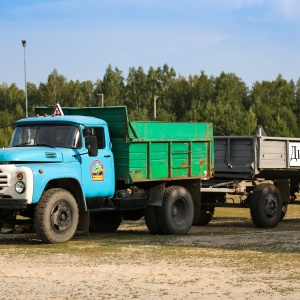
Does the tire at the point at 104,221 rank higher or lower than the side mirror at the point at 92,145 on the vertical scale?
lower

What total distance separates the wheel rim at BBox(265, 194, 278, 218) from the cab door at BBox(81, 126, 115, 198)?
17.0ft

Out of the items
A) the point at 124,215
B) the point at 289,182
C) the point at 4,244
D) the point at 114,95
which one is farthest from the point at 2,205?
the point at 114,95

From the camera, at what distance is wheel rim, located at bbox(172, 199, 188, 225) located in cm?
2019

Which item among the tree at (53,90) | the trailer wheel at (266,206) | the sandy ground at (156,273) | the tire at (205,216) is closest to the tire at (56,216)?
the sandy ground at (156,273)

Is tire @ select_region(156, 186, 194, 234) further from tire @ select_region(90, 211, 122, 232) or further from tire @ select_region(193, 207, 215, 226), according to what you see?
tire @ select_region(193, 207, 215, 226)

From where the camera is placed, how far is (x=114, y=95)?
335ft

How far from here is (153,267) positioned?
45.1ft

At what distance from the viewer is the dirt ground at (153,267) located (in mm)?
11438

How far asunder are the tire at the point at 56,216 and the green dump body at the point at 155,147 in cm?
170

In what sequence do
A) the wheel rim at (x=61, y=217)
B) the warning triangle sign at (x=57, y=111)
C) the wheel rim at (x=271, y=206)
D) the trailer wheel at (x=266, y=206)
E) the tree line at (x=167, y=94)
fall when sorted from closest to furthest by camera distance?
the wheel rim at (x=61, y=217), the warning triangle sign at (x=57, y=111), the trailer wheel at (x=266, y=206), the wheel rim at (x=271, y=206), the tree line at (x=167, y=94)

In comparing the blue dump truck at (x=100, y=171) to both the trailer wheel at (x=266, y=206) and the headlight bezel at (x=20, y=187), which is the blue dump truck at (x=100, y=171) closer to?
the headlight bezel at (x=20, y=187)

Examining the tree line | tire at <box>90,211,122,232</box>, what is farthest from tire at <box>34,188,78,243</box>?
the tree line

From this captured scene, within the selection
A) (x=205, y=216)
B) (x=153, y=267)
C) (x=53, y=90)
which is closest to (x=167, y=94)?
(x=53, y=90)

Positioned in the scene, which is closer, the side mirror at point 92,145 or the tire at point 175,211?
the side mirror at point 92,145
